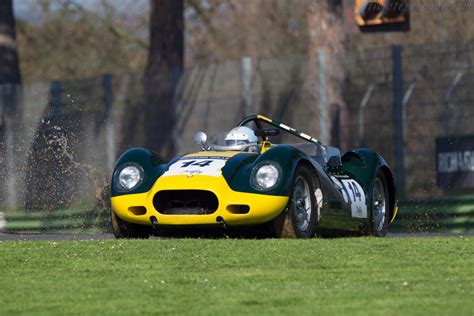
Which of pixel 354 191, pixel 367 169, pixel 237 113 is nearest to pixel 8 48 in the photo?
pixel 237 113

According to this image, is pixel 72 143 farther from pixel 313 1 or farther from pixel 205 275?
pixel 205 275

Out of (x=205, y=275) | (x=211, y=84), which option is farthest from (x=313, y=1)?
(x=205, y=275)

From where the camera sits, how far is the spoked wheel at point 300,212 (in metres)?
10.9

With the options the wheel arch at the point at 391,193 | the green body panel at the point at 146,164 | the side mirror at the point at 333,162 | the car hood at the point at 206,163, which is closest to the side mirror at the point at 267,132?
the car hood at the point at 206,163

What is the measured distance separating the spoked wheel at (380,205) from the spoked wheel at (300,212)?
5.36ft

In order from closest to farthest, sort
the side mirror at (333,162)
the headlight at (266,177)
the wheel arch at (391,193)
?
1. the headlight at (266,177)
2. the side mirror at (333,162)
3. the wheel arch at (391,193)

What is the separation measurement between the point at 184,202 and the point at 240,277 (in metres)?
3.04

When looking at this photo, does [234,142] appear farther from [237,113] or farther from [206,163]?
[237,113]

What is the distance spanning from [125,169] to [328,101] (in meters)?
7.33

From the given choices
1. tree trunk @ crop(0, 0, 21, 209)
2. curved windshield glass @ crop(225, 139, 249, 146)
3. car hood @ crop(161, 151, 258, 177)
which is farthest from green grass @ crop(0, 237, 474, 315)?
tree trunk @ crop(0, 0, 21, 209)

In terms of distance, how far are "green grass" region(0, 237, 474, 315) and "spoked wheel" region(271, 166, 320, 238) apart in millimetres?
636

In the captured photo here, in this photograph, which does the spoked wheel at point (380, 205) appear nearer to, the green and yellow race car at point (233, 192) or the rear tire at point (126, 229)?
the green and yellow race car at point (233, 192)

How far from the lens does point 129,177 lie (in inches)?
444

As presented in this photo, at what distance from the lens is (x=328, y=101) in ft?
60.2
